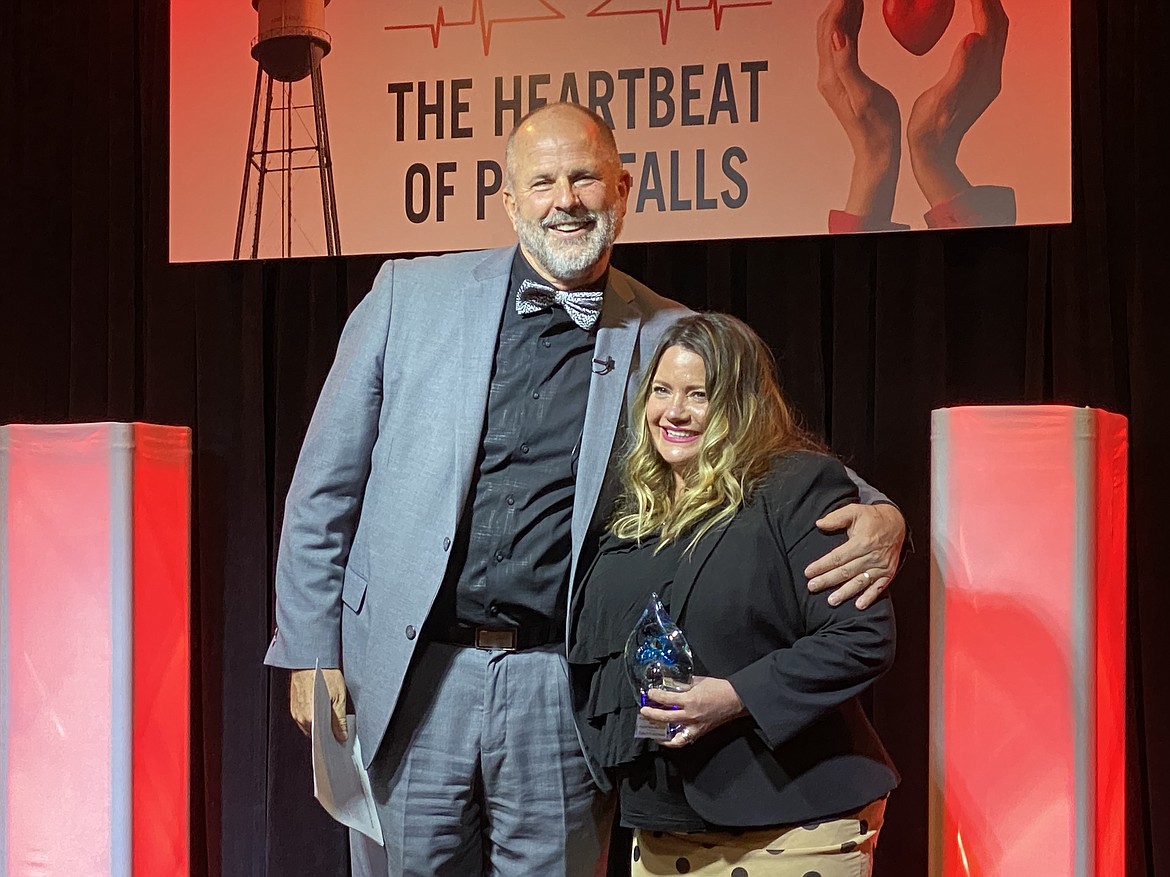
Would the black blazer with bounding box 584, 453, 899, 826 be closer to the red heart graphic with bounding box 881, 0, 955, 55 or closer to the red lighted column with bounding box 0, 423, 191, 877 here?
the red lighted column with bounding box 0, 423, 191, 877

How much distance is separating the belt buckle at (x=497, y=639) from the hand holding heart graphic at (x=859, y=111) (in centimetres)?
146

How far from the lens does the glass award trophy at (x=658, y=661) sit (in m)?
1.68

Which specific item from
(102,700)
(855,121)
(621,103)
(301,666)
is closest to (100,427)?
(102,700)

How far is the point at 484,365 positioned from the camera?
6.66ft

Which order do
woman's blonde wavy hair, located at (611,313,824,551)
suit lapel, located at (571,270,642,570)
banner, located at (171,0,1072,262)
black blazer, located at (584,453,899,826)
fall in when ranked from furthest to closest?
banner, located at (171,0,1072,262) → suit lapel, located at (571,270,642,570) → woman's blonde wavy hair, located at (611,313,824,551) → black blazer, located at (584,453,899,826)

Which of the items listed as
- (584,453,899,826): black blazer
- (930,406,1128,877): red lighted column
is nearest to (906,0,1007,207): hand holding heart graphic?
(930,406,1128,877): red lighted column

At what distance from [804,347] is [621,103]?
0.76 m

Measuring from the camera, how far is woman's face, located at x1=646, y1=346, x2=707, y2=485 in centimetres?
184

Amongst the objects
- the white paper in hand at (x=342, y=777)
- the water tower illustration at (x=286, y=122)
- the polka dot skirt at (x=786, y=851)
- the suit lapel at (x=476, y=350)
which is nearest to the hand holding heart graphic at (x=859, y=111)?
the suit lapel at (x=476, y=350)

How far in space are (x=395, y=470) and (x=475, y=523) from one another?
0.17 metres

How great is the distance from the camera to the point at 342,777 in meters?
2.04

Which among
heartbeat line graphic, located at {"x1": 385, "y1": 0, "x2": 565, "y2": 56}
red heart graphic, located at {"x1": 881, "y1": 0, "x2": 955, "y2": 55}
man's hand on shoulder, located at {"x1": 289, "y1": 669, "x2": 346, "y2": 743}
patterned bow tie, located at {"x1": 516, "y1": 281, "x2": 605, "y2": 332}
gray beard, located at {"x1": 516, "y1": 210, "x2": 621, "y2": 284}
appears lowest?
man's hand on shoulder, located at {"x1": 289, "y1": 669, "x2": 346, "y2": 743}

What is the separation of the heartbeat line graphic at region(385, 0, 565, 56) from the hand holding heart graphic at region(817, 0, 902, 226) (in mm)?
670

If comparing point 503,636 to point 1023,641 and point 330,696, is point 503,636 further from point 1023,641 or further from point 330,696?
point 1023,641
